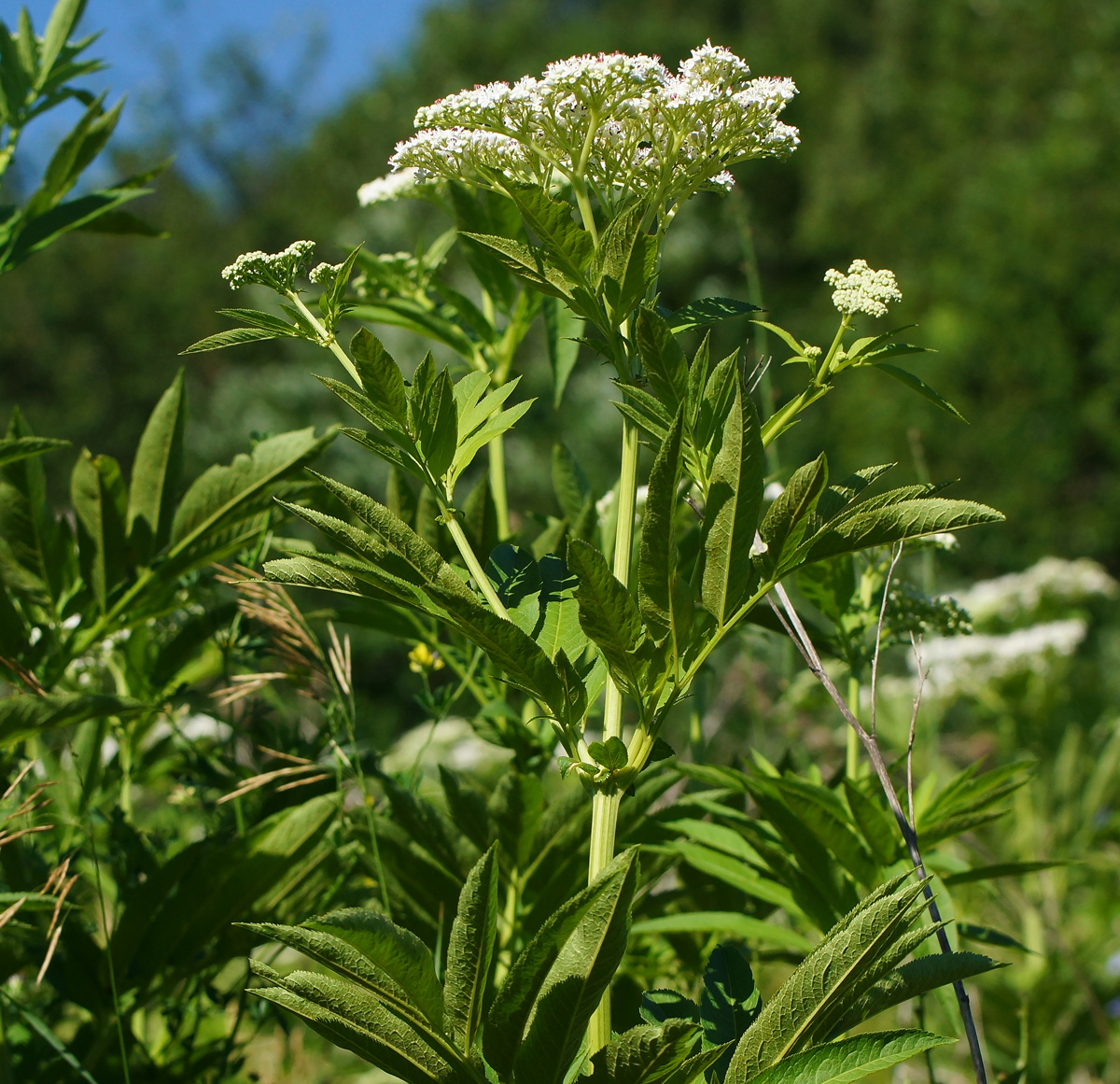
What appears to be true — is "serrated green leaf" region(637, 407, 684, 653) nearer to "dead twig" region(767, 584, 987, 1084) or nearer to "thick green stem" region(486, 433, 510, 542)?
"dead twig" region(767, 584, 987, 1084)

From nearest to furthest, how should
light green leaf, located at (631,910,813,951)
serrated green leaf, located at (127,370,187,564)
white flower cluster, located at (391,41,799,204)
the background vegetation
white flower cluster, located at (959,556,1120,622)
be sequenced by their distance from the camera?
1. white flower cluster, located at (391,41,799,204)
2. light green leaf, located at (631,910,813,951)
3. serrated green leaf, located at (127,370,187,564)
4. the background vegetation
5. white flower cluster, located at (959,556,1120,622)

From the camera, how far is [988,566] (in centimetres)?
891

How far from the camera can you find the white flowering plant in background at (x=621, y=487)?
444mm

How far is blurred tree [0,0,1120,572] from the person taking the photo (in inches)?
328

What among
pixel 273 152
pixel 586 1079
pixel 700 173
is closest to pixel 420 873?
pixel 586 1079

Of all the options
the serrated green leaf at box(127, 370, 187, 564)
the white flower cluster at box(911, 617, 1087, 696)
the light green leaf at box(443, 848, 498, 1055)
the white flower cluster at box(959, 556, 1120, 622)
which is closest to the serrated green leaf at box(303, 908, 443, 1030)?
the light green leaf at box(443, 848, 498, 1055)

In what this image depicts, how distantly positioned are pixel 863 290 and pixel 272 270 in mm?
318

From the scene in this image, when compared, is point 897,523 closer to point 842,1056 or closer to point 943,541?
point 842,1056

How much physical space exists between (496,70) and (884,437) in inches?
400

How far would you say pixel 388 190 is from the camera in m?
0.92

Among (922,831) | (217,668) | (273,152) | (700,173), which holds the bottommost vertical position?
(922,831)

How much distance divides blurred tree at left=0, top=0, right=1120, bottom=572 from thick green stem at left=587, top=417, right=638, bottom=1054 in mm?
6115

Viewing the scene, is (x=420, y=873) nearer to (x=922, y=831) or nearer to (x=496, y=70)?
(x=922, y=831)

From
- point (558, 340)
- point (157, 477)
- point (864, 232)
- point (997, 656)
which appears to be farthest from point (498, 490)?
point (864, 232)
